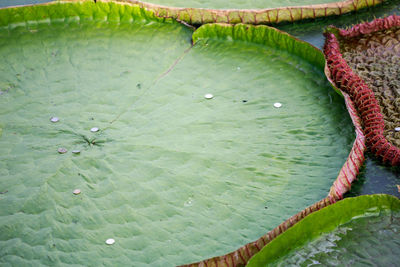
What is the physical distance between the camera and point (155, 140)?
1.62 metres

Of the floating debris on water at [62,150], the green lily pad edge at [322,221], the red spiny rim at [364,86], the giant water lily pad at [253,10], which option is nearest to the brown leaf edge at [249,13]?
the giant water lily pad at [253,10]

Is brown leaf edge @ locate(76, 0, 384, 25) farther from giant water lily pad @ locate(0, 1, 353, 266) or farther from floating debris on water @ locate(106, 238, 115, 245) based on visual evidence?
floating debris on water @ locate(106, 238, 115, 245)

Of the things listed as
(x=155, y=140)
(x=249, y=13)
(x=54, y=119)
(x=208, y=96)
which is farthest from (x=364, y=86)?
(x=54, y=119)

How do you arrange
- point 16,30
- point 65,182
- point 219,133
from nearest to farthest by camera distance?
point 65,182, point 219,133, point 16,30

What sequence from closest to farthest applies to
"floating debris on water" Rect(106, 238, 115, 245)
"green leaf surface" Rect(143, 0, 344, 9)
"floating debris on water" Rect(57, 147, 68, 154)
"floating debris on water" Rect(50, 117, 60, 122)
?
"floating debris on water" Rect(106, 238, 115, 245), "floating debris on water" Rect(57, 147, 68, 154), "floating debris on water" Rect(50, 117, 60, 122), "green leaf surface" Rect(143, 0, 344, 9)

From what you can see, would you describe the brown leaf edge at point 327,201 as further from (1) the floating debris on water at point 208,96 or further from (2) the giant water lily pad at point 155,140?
(1) the floating debris on water at point 208,96

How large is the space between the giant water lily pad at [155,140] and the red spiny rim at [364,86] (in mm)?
75

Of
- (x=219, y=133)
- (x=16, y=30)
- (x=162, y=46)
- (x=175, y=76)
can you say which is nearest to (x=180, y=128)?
(x=219, y=133)

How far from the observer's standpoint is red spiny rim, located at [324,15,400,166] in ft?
5.02

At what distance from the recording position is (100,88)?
73.9 inches

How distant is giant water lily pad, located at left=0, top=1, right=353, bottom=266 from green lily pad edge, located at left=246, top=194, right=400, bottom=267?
126 millimetres

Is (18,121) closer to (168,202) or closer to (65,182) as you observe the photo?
(65,182)

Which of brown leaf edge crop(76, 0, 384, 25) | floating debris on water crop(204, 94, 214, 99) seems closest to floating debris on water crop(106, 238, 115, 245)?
floating debris on water crop(204, 94, 214, 99)

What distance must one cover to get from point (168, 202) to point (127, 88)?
64cm
